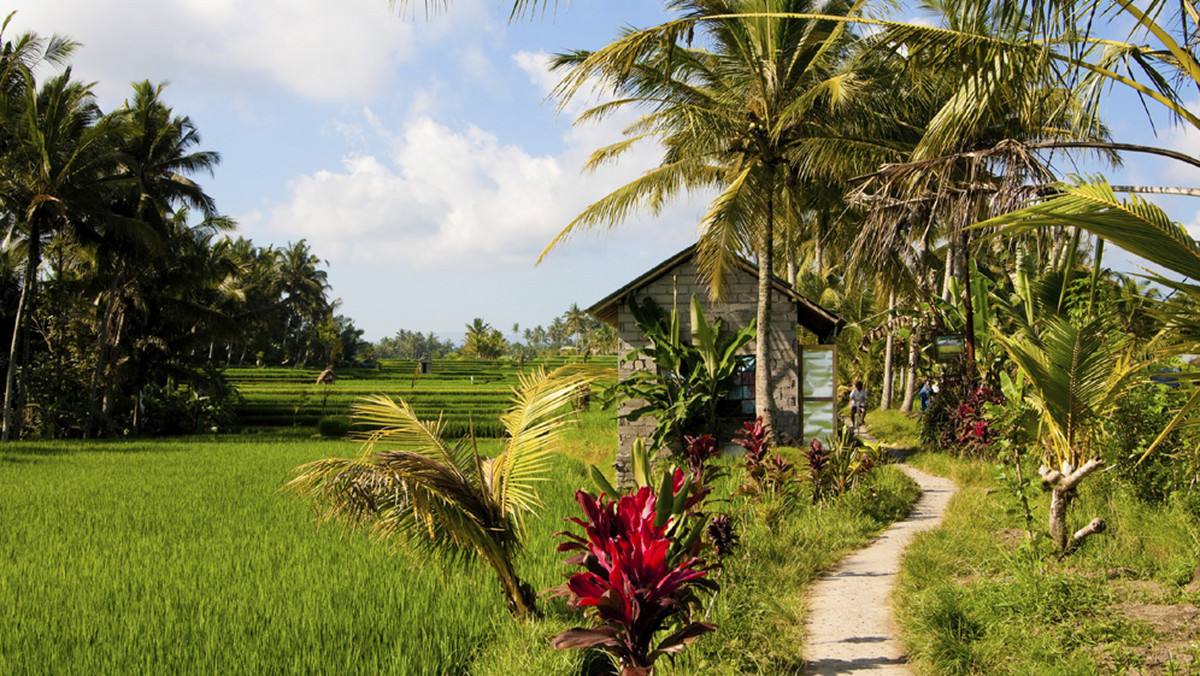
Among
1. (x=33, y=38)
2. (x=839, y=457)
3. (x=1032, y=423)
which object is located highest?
(x=33, y=38)

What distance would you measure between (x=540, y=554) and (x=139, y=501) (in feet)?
20.8

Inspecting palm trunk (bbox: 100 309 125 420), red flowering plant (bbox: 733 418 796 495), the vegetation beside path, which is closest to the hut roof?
red flowering plant (bbox: 733 418 796 495)

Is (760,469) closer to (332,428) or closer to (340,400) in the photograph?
(332,428)

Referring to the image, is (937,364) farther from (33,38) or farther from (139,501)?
(33,38)

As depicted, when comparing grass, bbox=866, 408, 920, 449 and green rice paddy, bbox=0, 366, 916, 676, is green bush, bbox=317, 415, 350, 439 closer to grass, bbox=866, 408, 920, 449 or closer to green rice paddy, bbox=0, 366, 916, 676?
green rice paddy, bbox=0, 366, 916, 676

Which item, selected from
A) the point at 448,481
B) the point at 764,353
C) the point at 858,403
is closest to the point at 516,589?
the point at 448,481

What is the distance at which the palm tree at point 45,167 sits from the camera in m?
18.9

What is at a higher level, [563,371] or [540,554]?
[563,371]

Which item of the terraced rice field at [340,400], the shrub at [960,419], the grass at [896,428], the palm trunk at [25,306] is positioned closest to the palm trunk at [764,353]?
the shrub at [960,419]

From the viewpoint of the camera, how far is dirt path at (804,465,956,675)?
163 inches

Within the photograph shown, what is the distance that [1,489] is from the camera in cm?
1079

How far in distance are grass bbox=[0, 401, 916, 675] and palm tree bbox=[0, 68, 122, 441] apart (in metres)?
12.3

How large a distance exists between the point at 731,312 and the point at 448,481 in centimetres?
867

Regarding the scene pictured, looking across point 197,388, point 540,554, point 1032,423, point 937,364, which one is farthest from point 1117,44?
point 197,388
